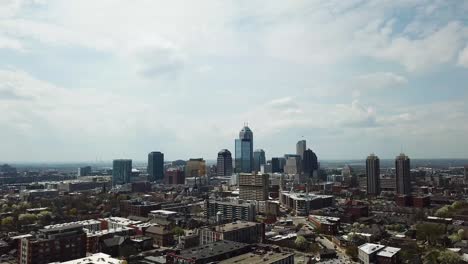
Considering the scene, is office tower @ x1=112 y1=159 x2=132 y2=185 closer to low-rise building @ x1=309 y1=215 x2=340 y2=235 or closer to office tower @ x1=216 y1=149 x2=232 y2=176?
office tower @ x1=216 y1=149 x2=232 y2=176

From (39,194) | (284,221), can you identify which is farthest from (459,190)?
(39,194)

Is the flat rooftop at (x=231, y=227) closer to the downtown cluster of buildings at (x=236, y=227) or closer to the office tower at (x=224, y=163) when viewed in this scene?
the downtown cluster of buildings at (x=236, y=227)

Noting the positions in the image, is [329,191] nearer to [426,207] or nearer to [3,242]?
[426,207]

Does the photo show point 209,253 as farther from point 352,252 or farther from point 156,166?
point 156,166

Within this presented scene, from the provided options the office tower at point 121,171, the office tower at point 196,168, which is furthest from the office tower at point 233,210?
the office tower at point 196,168

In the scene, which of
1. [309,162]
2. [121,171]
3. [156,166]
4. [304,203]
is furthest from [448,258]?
[309,162]

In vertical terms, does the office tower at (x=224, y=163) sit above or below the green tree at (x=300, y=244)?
above
